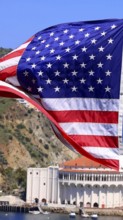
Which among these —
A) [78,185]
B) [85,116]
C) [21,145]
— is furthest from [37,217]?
[85,116]

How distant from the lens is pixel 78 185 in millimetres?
92312

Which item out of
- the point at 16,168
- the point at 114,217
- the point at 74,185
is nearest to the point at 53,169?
the point at 74,185

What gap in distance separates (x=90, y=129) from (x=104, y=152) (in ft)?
1.51

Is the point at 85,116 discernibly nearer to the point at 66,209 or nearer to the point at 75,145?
the point at 75,145

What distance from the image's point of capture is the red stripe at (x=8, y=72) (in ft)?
51.5

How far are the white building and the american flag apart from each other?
76.5 metres

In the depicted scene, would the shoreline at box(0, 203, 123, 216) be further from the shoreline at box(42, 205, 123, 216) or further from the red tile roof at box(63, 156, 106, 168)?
the red tile roof at box(63, 156, 106, 168)

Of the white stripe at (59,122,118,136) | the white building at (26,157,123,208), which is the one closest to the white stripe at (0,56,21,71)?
the white stripe at (59,122,118,136)

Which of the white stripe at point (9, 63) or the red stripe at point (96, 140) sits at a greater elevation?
the white stripe at point (9, 63)

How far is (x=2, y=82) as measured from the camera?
623 inches

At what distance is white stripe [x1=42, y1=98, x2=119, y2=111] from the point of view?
48.5ft

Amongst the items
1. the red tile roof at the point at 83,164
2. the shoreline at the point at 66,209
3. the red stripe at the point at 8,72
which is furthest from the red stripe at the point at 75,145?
the red tile roof at the point at 83,164

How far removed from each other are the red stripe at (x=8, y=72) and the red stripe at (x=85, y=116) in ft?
3.53

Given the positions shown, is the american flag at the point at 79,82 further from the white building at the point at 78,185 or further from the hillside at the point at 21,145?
the hillside at the point at 21,145
